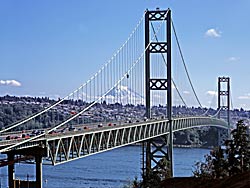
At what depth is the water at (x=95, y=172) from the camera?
133ft

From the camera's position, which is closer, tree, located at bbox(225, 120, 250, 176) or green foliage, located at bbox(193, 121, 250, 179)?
green foliage, located at bbox(193, 121, 250, 179)

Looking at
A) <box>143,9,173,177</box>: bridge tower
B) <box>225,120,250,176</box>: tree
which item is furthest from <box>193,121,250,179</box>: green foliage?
<box>143,9,173,177</box>: bridge tower

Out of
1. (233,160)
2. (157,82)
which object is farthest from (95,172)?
(233,160)

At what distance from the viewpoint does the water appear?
40.6 metres

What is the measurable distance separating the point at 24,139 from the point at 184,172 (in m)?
26.5

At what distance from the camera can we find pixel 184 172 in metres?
45.9

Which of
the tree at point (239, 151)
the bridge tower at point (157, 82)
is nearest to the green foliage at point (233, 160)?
the tree at point (239, 151)

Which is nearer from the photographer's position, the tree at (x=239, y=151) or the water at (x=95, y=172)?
the tree at (x=239, y=151)

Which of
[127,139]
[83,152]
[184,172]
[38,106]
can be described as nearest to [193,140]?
[38,106]

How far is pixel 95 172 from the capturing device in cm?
4659

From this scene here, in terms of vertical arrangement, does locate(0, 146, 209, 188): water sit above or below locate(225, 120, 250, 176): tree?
below

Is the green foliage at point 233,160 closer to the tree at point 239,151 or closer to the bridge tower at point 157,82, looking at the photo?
the tree at point 239,151

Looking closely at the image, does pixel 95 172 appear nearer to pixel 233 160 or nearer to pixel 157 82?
pixel 157 82

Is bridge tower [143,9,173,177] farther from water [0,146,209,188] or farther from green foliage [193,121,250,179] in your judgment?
green foliage [193,121,250,179]
